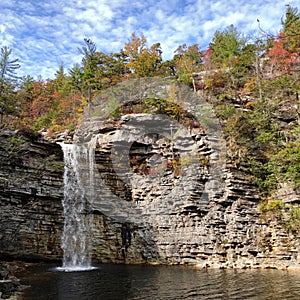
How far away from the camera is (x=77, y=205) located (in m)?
22.1

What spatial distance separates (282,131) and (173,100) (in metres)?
8.93

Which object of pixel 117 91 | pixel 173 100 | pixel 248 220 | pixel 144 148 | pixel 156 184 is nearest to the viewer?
pixel 248 220

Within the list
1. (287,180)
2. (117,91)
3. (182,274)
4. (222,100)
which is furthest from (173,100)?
(182,274)

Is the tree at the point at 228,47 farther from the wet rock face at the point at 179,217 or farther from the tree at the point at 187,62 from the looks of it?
the wet rock face at the point at 179,217

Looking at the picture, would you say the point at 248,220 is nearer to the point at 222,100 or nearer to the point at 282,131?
the point at 282,131

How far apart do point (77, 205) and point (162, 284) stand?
1066cm

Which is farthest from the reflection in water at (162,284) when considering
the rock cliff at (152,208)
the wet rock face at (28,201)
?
the wet rock face at (28,201)

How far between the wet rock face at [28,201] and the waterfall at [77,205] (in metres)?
0.53

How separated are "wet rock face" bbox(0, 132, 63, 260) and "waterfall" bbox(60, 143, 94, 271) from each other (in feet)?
1.75

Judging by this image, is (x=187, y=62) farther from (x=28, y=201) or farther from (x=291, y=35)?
(x=291, y=35)

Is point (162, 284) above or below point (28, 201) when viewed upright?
below

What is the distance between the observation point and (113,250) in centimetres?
2152

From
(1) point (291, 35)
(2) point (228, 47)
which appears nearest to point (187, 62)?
(2) point (228, 47)

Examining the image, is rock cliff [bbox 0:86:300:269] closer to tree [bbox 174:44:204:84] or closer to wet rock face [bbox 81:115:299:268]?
wet rock face [bbox 81:115:299:268]
